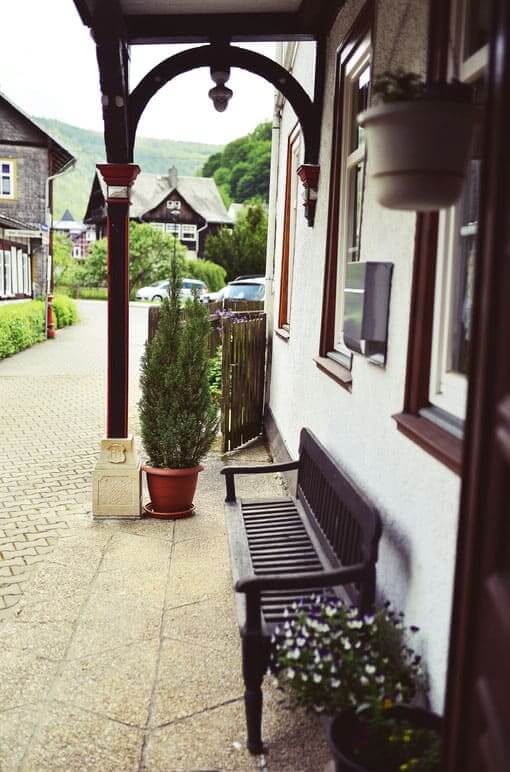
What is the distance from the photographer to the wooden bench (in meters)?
3.07

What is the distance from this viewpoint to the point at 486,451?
1820 mm

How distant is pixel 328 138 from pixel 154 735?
4112 millimetres

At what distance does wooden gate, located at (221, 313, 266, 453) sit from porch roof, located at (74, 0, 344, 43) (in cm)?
316

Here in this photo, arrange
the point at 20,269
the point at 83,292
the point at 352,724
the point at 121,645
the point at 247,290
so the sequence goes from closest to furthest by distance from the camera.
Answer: the point at 352,724 < the point at 121,645 < the point at 247,290 < the point at 20,269 < the point at 83,292

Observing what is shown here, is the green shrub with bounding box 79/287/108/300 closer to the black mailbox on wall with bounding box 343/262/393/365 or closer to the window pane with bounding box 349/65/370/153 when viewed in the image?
the window pane with bounding box 349/65/370/153

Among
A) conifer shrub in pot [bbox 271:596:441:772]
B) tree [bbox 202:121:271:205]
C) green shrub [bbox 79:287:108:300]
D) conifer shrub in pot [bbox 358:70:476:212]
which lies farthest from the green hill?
conifer shrub in pot [bbox 358:70:476:212]

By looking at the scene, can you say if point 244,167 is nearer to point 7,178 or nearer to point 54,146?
point 54,146

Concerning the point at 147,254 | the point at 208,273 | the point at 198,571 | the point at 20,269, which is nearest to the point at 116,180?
the point at 198,571

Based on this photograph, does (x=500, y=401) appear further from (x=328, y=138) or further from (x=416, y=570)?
(x=328, y=138)

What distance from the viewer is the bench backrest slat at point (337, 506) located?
3182 millimetres

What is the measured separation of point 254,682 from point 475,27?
103 inches

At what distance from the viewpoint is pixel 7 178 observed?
30453 mm

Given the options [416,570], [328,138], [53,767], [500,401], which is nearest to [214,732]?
[53,767]

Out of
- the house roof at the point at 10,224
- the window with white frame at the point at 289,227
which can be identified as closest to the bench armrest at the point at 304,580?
the window with white frame at the point at 289,227
